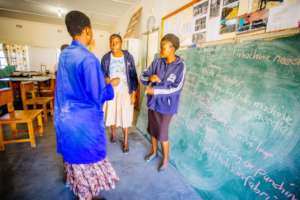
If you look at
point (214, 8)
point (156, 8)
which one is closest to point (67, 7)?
point (156, 8)

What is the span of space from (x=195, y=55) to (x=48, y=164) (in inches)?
89.1

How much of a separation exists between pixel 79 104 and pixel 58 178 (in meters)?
1.18

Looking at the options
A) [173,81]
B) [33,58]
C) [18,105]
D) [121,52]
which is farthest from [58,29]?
[173,81]

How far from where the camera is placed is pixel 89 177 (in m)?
1.24

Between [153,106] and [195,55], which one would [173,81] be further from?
[195,55]

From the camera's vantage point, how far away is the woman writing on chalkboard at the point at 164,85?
1595mm

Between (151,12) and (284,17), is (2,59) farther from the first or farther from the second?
(284,17)

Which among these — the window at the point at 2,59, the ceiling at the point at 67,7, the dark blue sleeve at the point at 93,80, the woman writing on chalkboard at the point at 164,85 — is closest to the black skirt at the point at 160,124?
the woman writing on chalkboard at the point at 164,85

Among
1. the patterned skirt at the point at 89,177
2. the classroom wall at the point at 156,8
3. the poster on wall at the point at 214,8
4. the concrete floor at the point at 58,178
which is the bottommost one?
the concrete floor at the point at 58,178

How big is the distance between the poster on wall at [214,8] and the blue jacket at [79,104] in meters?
1.33

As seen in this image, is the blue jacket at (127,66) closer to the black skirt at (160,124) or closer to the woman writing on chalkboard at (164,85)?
the woman writing on chalkboard at (164,85)

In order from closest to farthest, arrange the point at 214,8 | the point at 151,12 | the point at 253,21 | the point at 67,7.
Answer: the point at 253,21, the point at 214,8, the point at 151,12, the point at 67,7

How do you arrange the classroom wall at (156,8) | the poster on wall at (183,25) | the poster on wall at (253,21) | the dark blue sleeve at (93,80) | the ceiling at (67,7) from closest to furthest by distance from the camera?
the dark blue sleeve at (93,80) < the poster on wall at (253,21) < the poster on wall at (183,25) < the classroom wall at (156,8) < the ceiling at (67,7)

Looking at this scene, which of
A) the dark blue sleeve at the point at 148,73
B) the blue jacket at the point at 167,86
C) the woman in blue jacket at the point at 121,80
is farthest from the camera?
the woman in blue jacket at the point at 121,80
